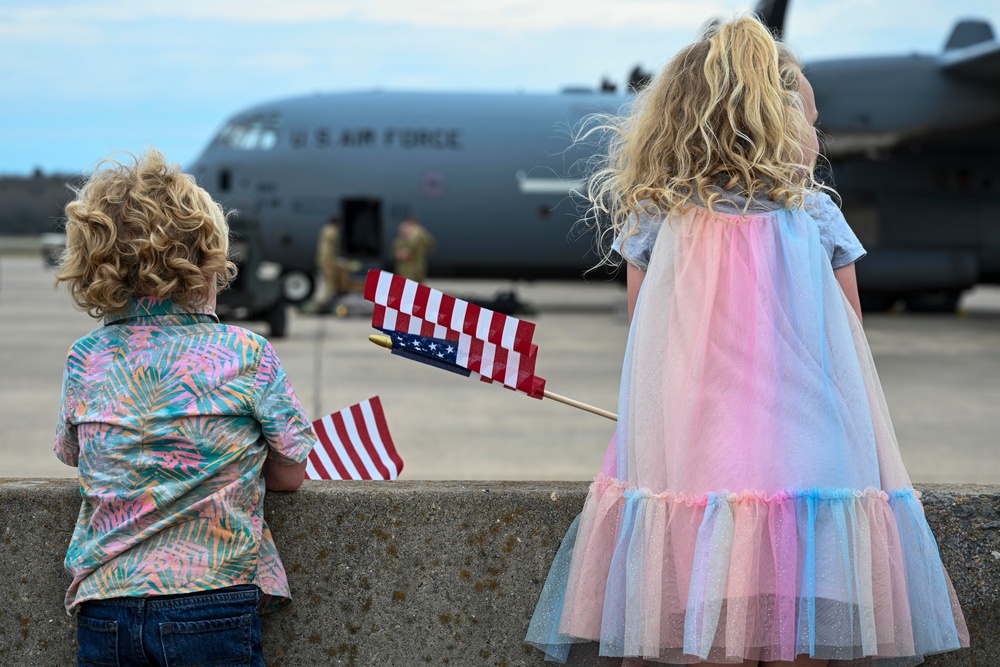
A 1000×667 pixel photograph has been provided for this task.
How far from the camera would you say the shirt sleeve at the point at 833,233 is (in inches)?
92.8

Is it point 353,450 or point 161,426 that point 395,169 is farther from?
point 161,426

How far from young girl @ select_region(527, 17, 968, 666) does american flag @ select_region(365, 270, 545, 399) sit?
0.45 meters

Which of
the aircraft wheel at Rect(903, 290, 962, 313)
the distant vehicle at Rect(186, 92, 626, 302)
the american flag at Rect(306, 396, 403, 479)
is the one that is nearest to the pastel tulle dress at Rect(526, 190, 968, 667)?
the american flag at Rect(306, 396, 403, 479)

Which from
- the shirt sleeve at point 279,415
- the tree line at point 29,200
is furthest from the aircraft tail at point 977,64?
the tree line at point 29,200

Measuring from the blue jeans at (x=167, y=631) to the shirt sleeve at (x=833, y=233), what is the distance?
1389 mm

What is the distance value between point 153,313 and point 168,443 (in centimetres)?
27

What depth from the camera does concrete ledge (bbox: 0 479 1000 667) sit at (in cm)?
275

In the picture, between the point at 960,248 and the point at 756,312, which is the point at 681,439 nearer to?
the point at 756,312

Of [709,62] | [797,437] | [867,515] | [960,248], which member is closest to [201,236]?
[709,62]

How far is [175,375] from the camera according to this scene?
2.24m

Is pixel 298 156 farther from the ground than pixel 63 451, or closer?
closer

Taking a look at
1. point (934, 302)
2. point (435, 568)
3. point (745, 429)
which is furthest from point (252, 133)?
point (745, 429)

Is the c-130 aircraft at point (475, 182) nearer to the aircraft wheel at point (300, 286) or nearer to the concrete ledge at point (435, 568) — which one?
the aircraft wheel at point (300, 286)

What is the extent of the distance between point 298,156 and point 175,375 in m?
18.2
